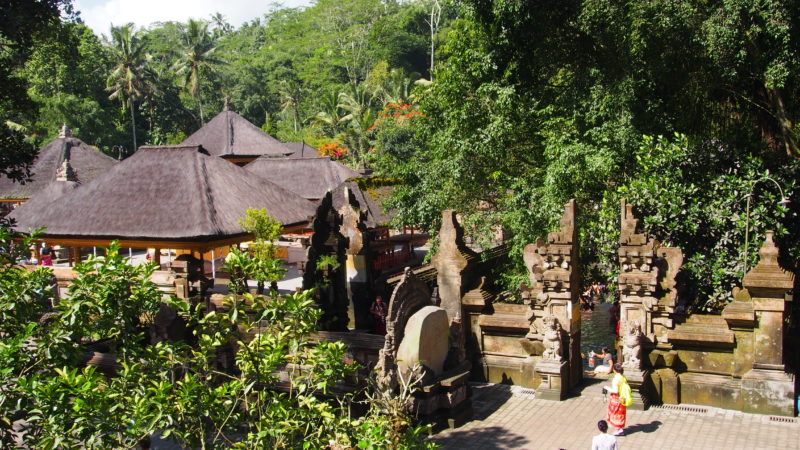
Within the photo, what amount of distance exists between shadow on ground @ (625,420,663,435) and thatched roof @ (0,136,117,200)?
33.6 m

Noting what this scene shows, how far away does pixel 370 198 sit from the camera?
31.0 metres

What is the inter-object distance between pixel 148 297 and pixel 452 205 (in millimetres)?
11685

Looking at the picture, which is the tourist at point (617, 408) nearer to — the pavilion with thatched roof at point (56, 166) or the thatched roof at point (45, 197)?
the thatched roof at point (45, 197)

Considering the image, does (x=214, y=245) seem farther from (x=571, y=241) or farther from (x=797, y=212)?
(x=797, y=212)

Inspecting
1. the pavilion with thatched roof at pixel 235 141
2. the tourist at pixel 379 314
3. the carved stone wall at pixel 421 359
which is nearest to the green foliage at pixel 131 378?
the carved stone wall at pixel 421 359

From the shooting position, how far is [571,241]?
46.7 ft

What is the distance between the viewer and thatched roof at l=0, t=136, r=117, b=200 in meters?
39.3

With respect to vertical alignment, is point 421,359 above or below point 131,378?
below

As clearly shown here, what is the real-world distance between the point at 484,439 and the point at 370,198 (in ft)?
64.3

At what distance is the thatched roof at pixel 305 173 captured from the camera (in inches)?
1395

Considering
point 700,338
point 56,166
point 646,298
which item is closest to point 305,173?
point 56,166

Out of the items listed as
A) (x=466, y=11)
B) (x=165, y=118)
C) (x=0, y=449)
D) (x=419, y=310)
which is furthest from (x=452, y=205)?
(x=165, y=118)

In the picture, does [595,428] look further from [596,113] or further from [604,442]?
[596,113]

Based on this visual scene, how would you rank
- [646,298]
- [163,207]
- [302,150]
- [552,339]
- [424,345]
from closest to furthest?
[424,345] → [646,298] → [552,339] → [163,207] → [302,150]
